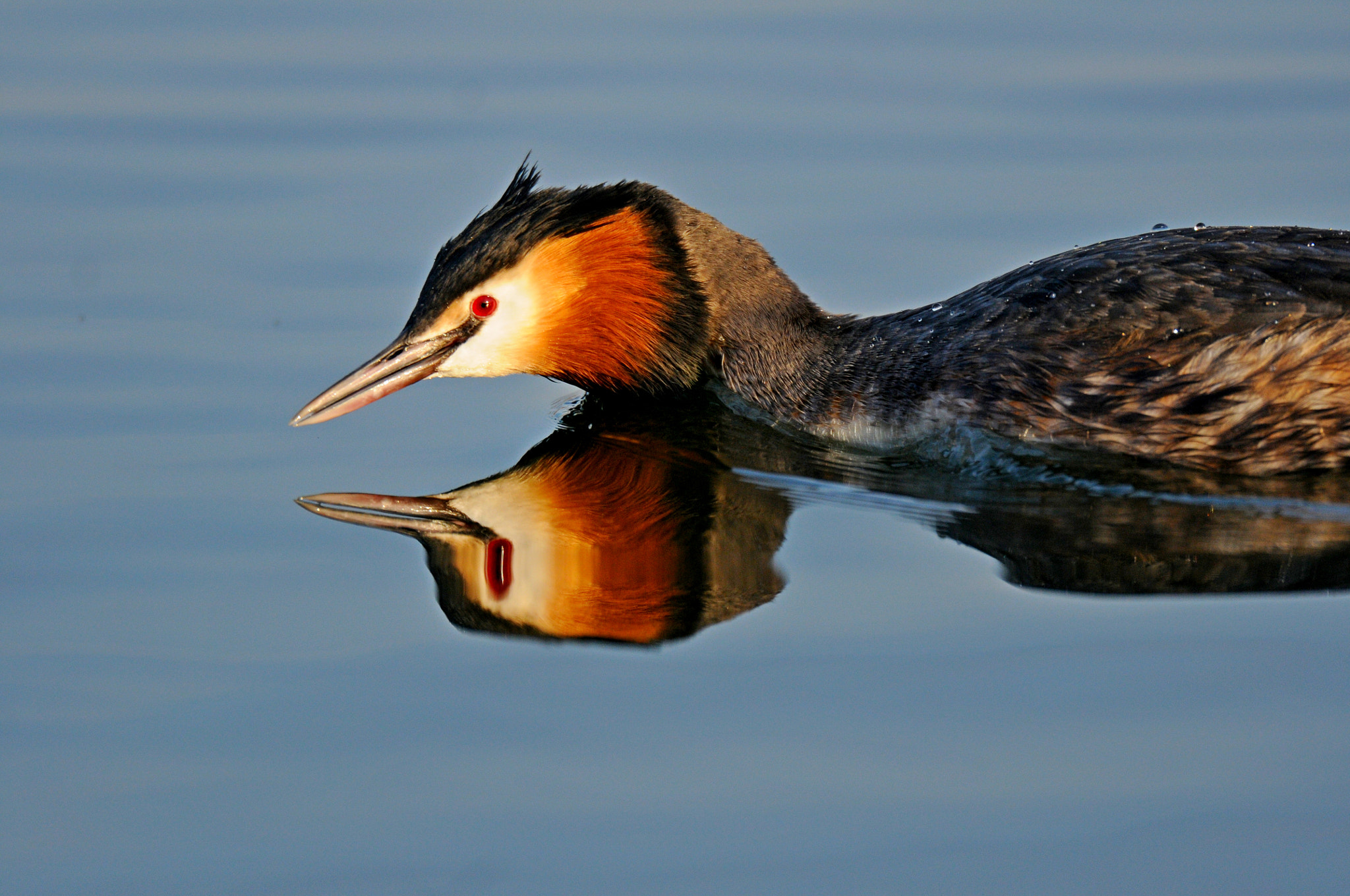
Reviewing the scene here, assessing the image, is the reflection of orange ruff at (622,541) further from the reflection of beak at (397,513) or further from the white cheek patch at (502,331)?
the white cheek patch at (502,331)

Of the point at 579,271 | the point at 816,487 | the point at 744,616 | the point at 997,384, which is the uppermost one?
the point at 579,271

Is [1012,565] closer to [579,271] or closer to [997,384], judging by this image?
[997,384]

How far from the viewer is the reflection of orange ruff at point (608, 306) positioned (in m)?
8.18

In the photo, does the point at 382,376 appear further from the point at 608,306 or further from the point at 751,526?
the point at 751,526

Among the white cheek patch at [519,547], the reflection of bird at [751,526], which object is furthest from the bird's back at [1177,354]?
the white cheek patch at [519,547]

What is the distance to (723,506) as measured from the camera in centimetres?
701

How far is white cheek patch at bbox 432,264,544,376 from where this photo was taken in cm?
801

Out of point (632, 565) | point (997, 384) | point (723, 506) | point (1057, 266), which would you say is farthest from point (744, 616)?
point (1057, 266)

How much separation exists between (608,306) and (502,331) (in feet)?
1.70

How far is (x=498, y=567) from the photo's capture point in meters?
6.47

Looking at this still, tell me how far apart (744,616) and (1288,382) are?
2387 mm

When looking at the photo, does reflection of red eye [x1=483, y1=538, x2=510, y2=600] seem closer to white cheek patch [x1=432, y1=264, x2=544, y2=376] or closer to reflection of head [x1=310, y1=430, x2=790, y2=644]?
reflection of head [x1=310, y1=430, x2=790, y2=644]

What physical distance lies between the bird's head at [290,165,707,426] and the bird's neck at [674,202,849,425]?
67 millimetres

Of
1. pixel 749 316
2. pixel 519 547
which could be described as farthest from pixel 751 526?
pixel 749 316
